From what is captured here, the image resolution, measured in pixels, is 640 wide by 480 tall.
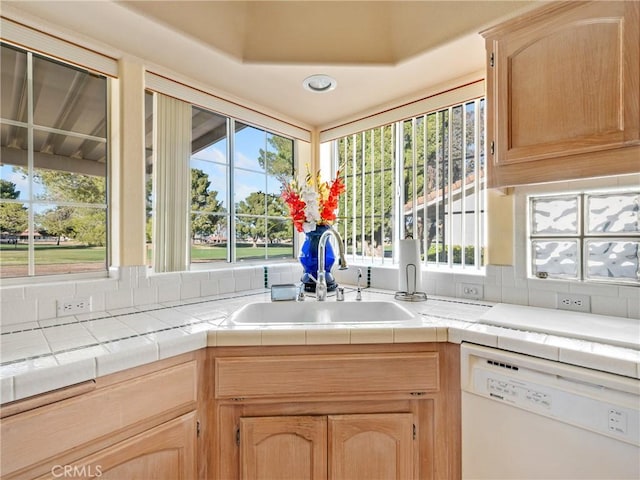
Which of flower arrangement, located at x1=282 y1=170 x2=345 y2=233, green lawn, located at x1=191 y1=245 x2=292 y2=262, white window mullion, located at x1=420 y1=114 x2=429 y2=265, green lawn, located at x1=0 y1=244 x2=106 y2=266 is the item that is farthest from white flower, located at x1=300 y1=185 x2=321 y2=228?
green lawn, located at x1=0 y1=244 x2=106 y2=266

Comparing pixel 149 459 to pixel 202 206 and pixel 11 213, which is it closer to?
pixel 11 213

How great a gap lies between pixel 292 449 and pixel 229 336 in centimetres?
48

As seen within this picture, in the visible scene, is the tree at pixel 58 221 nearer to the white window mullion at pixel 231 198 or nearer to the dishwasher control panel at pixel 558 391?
the white window mullion at pixel 231 198

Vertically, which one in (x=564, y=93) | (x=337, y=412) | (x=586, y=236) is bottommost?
(x=337, y=412)

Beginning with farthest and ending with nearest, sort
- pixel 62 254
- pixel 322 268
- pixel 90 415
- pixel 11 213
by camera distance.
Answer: pixel 322 268 < pixel 62 254 < pixel 11 213 < pixel 90 415

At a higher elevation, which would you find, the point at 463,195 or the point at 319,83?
the point at 319,83

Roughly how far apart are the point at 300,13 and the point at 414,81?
0.70 m

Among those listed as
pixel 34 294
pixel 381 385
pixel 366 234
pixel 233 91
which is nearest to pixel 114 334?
pixel 34 294

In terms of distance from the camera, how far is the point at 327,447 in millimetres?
1100

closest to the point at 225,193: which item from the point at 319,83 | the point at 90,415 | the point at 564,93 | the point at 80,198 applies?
the point at 80,198

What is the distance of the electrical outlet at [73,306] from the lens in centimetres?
124

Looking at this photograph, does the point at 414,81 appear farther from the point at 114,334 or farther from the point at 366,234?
the point at 114,334

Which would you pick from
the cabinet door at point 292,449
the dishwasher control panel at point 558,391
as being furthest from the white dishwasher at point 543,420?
the cabinet door at point 292,449

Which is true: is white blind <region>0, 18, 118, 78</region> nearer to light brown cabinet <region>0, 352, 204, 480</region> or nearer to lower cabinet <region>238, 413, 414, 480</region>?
light brown cabinet <region>0, 352, 204, 480</region>
